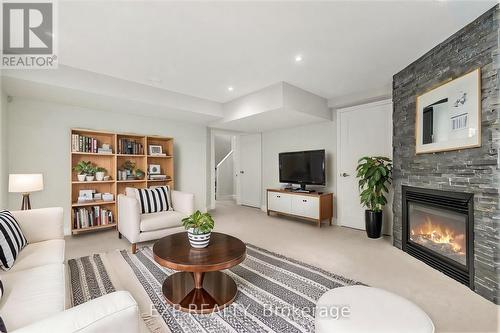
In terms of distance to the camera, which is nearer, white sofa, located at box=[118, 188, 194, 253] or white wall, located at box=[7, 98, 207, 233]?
white sofa, located at box=[118, 188, 194, 253]

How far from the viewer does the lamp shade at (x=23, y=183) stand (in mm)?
2629

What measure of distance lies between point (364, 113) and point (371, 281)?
9.29ft

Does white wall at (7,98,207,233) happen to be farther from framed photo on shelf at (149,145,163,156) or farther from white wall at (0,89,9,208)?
framed photo on shelf at (149,145,163,156)

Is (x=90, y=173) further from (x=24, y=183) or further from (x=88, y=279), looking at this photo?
(x=88, y=279)

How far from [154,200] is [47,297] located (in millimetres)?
2230

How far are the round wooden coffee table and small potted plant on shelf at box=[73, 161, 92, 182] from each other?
240 cm

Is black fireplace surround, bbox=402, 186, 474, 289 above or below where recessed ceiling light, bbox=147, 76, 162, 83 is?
below

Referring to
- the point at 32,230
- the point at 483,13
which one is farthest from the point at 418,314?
the point at 32,230

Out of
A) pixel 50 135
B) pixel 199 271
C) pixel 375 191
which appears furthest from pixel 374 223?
pixel 50 135

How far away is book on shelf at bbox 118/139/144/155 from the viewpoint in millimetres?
3949

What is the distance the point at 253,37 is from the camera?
224 centimetres

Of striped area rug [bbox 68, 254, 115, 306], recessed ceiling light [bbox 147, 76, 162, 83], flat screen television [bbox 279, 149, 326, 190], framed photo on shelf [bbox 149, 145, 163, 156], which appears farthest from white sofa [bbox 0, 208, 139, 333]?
flat screen television [bbox 279, 149, 326, 190]

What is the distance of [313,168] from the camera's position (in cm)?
454

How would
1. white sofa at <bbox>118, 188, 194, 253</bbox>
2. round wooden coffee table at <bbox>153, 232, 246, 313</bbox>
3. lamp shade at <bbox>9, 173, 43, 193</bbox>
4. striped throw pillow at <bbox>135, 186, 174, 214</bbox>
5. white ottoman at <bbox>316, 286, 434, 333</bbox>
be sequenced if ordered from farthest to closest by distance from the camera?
striped throw pillow at <bbox>135, 186, 174, 214</bbox> < white sofa at <bbox>118, 188, 194, 253</bbox> < lamp shade at <bbox>9, 173, 43, 193</bbox> < round wooden coffee table at <bbox>153, 232, 246, 313</bbox> < white ottoman at <bbox>316, 286, 434, 333</bbox>
